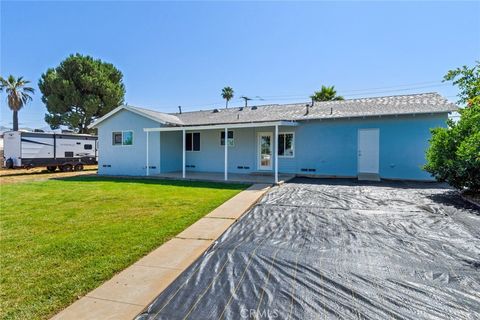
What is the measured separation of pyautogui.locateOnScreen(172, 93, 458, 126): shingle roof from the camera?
12.0 meters

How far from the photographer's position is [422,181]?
38.3 feet

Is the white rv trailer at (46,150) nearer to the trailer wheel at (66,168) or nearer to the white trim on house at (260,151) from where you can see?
the trailer wheel at (66,168)

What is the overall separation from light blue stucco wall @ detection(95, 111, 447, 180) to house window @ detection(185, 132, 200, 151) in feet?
0.91

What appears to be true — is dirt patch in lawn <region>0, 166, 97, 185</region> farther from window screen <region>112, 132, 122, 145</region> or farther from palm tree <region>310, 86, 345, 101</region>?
palm tree <region>310, 86, 345, 101</region>

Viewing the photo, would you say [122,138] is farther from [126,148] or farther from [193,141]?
[193,141]

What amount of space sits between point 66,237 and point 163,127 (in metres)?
10.6

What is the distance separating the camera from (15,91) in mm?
29125

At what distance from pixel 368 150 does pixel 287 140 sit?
376cm

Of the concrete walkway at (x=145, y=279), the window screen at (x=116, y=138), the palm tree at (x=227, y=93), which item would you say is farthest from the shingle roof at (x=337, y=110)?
the palm tree at (x=227, y=93)

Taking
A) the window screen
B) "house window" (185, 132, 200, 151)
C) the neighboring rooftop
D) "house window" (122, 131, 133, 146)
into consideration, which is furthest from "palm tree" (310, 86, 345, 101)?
the window screen

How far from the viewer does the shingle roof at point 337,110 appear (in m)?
12.0

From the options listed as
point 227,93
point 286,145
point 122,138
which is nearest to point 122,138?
point 122,138

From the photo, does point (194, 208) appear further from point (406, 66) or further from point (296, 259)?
point (406, 66)

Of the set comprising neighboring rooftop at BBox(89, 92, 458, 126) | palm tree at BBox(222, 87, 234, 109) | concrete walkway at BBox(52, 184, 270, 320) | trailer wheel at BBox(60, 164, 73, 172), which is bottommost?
concrete walkway at BBox(52, 184, 270, 320)
